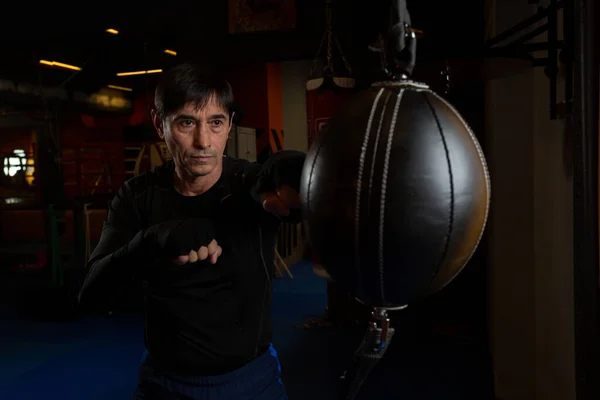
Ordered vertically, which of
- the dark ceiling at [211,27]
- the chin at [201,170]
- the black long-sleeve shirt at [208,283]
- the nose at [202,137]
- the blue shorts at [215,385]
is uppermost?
the dark ceiling at [211,27]

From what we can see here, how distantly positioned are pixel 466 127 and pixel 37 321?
5820 millimetres

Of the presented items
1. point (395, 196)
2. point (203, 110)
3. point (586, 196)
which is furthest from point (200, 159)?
point (586, 196)

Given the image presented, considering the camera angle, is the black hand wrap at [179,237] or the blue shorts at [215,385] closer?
the black hand wrap at [179,237]

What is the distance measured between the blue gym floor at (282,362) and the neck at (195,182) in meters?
2.42

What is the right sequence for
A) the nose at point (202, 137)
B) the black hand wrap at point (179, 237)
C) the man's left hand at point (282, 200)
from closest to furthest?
the black hand wrap at point (179, 237) < the man's left hand at point (282, 200) < the nose at point (202, 137)

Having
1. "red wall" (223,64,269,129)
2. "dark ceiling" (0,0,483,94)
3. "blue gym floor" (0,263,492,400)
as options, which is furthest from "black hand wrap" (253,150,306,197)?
"red wall" (223,64,269,129)

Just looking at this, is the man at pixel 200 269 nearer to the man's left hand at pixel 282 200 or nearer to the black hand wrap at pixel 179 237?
the man's left hand at pixel 282 200

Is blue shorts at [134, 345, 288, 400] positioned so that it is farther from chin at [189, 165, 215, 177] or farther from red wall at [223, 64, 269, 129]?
red wall at [223, 64, 269, 129]

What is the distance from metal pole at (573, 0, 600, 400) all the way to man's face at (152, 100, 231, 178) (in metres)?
1.06

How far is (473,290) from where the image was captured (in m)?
4.86

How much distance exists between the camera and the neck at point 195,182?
165cm

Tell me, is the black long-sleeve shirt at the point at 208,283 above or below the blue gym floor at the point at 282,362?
above

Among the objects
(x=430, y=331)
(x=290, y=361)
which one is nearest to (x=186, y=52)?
(x=290, y=361)

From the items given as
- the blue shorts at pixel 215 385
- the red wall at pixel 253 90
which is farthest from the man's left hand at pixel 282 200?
the red wall at pixel 253 90
